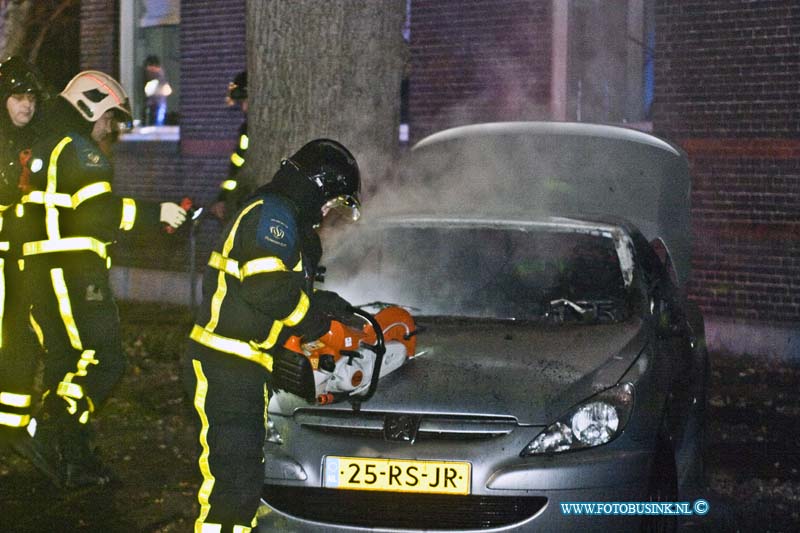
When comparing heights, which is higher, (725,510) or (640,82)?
(640,82)

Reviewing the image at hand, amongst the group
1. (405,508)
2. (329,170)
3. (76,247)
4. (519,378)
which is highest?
(329,170)

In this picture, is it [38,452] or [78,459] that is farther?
[38,452]

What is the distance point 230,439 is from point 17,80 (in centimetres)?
312

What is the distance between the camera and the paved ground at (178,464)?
19.8 ft

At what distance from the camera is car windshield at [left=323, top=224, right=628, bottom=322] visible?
595 cm

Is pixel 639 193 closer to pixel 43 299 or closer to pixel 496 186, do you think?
pixel 496 186

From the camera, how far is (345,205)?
15.3 feet

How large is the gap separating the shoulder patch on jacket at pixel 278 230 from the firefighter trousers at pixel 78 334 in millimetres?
2234

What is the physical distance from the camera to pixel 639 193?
269 inches

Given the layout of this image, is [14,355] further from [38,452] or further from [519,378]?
[519,378]

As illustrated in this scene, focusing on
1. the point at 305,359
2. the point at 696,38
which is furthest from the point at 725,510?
the point at 696,38

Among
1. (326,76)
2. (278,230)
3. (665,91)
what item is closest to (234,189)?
(326,76)

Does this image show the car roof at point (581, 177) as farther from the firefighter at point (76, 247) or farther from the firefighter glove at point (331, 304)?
the firefighter glove at point (331, 304)

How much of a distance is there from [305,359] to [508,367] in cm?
94
